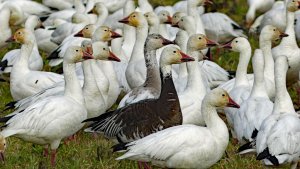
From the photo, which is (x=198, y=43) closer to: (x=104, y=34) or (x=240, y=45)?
(x=240, y=45)

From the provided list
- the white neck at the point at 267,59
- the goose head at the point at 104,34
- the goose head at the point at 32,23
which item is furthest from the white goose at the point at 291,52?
the goose head at the point at 32,23

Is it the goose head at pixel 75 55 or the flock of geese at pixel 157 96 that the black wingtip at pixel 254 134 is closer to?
the flock of geese at pixel 157 96

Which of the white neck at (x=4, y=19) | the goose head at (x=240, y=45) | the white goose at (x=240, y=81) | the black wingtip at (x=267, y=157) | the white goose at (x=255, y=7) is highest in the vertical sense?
the black wingtip at (x=267, y=157)

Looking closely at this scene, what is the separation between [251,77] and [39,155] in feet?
9.52

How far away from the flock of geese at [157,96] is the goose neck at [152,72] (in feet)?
0.04

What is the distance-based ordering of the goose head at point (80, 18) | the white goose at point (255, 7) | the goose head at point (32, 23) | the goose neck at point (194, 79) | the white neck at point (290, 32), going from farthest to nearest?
the white goose at point (255, 7)
the goose head at point (80, 18)
the goose head at point (32, 23)
the white neck at point (290, 32)
the goose neck at point (194, 79)

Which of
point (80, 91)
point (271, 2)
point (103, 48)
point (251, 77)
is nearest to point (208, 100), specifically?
point (80, 91)

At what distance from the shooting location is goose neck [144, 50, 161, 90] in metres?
9.50

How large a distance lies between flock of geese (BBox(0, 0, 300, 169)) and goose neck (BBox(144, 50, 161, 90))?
1 centimetres

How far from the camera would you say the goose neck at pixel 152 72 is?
9.50 metres

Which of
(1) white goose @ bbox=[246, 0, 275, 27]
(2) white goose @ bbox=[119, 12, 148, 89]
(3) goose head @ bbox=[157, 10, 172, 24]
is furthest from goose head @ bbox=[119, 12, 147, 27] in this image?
(1) white goose @ bbox=[246, 0, 275, 27]

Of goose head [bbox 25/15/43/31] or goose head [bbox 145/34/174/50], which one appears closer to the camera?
goose head [bbox 145/34/174/50]

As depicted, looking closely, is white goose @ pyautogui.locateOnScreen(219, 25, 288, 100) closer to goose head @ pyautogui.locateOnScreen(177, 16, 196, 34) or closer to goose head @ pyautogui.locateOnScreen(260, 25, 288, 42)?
goose head @ pyautogui.locateOnScreen(260, 25, 288, 42)

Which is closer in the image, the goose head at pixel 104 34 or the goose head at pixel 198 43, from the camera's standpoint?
the goose head at pixel 198 43
